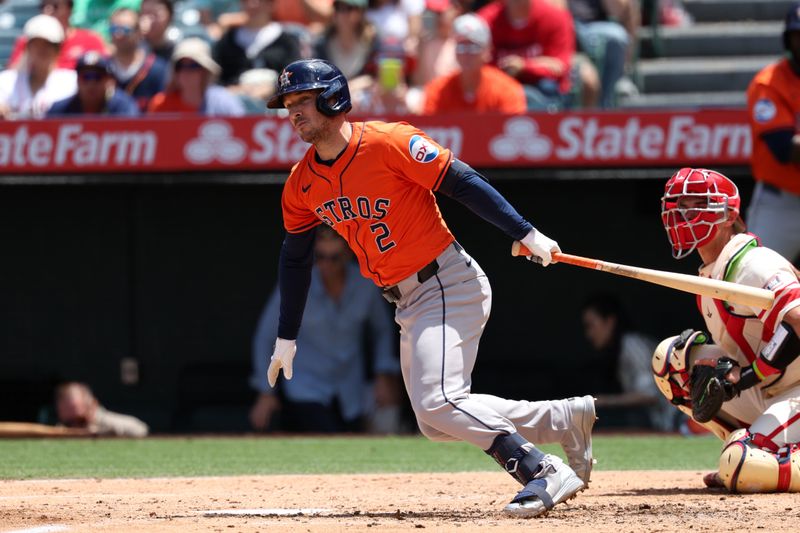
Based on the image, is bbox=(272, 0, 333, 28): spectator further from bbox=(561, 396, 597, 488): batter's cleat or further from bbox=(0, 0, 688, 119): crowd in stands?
bbox=(561, 396, 597, 488): batter's cleat

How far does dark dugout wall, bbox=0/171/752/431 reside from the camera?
8.95 meters

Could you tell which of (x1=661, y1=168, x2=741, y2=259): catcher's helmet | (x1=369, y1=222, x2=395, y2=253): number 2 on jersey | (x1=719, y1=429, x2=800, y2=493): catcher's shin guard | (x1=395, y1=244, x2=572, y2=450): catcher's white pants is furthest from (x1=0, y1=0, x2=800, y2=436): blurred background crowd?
(x1=369, y1=222, x2=395, y2=253): number 2 on jersey

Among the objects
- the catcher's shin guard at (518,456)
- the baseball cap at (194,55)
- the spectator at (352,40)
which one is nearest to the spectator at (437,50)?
the spectator at (352,40)

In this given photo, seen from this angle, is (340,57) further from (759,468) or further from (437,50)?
(759,468)

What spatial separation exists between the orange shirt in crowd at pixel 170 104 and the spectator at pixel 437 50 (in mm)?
1635

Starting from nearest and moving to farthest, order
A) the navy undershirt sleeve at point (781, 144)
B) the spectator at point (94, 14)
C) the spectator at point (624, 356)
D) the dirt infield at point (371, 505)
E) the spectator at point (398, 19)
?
the dirt infield at point (371, 505) → the navy undershirt sleeve at point (781, 144) → the spectator at point (624, 356) → the spectator at point (398, 19) → the spectator at point (94, 14)

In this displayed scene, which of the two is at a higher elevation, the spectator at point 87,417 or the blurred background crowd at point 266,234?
the blurred background crowd at point 266,234

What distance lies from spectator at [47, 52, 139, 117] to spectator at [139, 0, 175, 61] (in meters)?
0.95

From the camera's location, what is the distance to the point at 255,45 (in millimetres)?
9180

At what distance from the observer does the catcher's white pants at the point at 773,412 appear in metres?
4.63

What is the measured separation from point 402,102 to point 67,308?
2803 millimetres

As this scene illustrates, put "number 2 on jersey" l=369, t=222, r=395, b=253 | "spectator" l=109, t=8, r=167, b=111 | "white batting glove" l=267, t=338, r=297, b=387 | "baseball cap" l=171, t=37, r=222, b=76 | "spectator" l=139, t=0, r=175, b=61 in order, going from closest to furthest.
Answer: "number 2 on jersey" l=369, t=222, r=395, b=253, "white batting glove" l=267, t=338, r=297, b=387, "baseball cap" l=171, t=37, r=222, b=76, "spectator" l=109, t=8, r=167, b=111, "spectator" l=139, t=0, r=175, b=61

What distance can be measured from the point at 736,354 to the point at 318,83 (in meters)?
1.88

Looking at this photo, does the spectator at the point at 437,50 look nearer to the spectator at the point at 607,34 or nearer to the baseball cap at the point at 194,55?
the spectator at the point at 607,34
